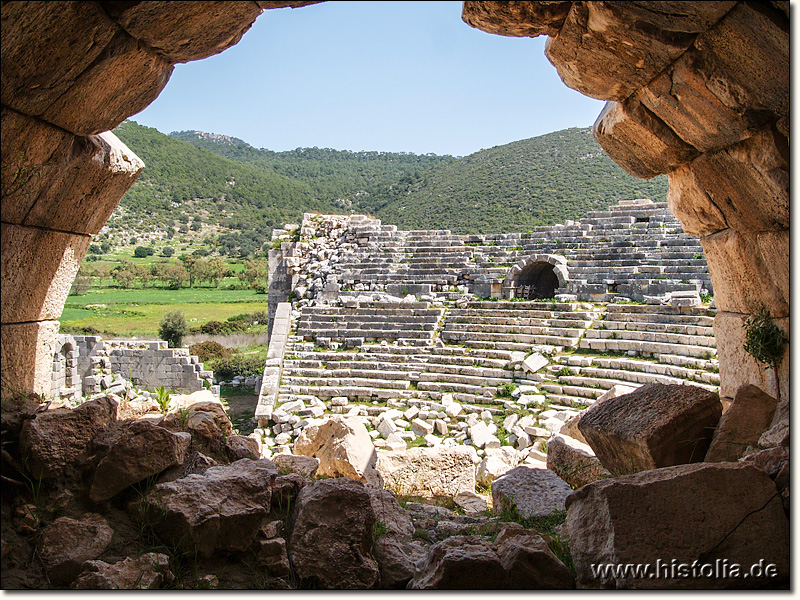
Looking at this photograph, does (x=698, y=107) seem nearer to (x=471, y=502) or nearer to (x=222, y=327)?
(x=471, y=502)

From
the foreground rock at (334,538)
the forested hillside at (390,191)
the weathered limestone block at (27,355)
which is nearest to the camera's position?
the foreground rock at (334,538)

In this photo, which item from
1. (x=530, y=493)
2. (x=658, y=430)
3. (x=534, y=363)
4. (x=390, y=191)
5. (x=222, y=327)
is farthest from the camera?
(x=390, y=191)

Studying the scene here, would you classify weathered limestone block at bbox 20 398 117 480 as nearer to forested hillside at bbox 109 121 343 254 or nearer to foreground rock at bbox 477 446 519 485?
foreground rock at bbox 477 446 519 485

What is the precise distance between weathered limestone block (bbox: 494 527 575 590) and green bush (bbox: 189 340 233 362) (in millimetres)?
19959

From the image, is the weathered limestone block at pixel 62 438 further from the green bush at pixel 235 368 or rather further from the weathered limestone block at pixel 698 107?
the green bush at pixel 235 368

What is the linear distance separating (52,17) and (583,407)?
9119 mm

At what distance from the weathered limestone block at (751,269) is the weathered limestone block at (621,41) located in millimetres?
1369

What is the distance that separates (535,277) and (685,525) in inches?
605

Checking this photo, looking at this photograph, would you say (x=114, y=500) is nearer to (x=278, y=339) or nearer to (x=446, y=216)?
(x=278, y=339)

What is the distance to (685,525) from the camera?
2.72m

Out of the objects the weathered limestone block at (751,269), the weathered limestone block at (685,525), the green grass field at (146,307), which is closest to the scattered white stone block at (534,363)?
the weathered limestone block at (751,269)

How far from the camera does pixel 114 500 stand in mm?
3264

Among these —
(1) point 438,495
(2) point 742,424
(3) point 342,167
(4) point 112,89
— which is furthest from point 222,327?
(3) point 342,167

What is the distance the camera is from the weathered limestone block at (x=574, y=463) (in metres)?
5.13
